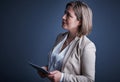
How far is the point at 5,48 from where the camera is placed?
123 inches

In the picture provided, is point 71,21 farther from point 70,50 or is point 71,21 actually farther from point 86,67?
point 86,67

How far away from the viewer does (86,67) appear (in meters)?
1.26

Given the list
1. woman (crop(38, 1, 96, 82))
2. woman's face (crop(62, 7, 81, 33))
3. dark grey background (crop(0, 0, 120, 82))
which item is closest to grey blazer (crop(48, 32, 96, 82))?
woman (crop(38, 1, 96, 82))

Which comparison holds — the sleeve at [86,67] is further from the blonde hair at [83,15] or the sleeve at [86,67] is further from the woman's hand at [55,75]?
the blonde hair at [83,15]

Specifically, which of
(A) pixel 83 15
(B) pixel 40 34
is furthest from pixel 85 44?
(B) pixel 40 34

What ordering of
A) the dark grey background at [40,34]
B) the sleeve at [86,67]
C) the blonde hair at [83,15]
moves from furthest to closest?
the dark grey background at [40,34]
the blonde hair at [83,15]
the sleeve at [86,67]

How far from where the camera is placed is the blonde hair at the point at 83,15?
137cm

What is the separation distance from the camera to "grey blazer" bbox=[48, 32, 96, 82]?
126cm

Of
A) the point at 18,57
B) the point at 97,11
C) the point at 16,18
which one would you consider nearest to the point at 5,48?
the point at 18,57

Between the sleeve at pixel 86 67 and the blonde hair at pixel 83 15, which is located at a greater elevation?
the blonde hair at pixel 83 15

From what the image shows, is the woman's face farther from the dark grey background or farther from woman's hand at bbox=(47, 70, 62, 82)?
the dark grey background

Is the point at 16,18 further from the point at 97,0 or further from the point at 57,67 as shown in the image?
the point at 57,67

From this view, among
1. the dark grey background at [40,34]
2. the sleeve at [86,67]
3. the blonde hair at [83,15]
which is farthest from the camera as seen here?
the dark grey background at [40,34]

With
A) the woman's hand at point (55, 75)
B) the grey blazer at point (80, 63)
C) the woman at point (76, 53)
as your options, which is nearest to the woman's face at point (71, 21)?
the woman at point (76, 53)
